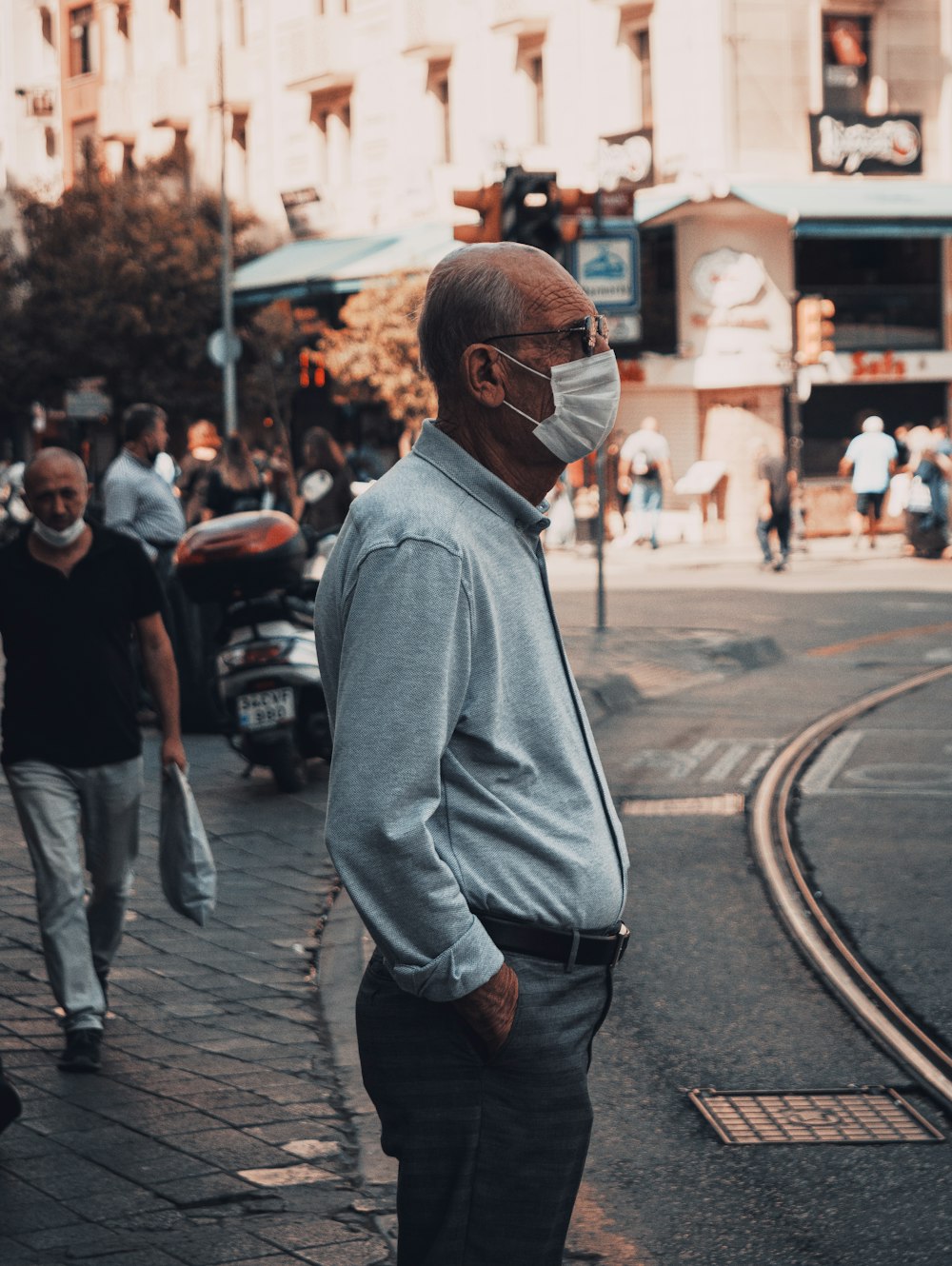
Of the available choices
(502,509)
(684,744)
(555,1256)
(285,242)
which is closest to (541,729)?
(502,509)

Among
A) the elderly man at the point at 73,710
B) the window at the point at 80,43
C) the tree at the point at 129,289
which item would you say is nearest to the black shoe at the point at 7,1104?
the elderly man at the point at 73,710

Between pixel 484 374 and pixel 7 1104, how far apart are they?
2.65 meters

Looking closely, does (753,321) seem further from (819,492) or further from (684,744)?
(684,744)

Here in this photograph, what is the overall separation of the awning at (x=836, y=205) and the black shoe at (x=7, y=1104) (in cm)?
2506

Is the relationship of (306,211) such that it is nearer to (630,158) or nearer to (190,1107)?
(630,158)

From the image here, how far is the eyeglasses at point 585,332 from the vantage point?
259cm

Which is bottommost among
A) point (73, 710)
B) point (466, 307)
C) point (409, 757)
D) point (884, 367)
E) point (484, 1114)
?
point (484, 1114)

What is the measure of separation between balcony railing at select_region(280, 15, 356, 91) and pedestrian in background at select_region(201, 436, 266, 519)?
26.4 meters

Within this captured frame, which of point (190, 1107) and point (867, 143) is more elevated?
point (867, 143)

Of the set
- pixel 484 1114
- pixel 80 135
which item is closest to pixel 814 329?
pixel 484 1114

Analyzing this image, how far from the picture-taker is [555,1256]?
2.69 m

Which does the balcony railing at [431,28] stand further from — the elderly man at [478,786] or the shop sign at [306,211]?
the elderly man at [478,786]

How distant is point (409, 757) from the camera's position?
2430 millimetres

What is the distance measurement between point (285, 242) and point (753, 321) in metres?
13.4
